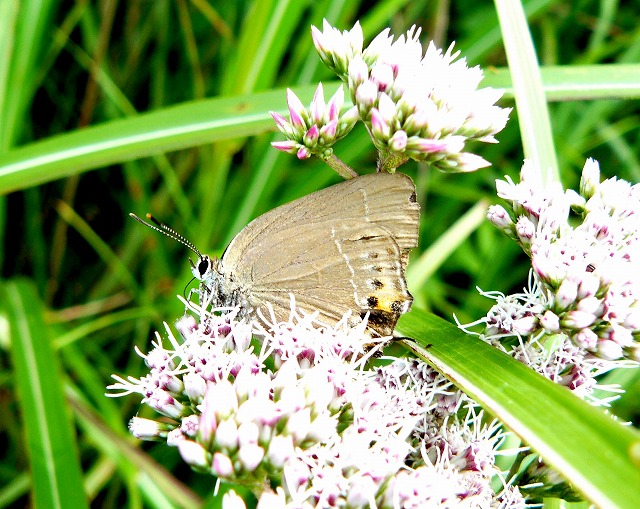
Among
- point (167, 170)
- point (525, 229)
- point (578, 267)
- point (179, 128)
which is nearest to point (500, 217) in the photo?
point (525, 229)

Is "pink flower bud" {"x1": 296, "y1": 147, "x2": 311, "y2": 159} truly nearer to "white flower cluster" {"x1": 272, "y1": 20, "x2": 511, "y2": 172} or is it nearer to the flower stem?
"white flower cluster" {"x1": 272, "y1": 20, "x2": 511, "y2": 172}

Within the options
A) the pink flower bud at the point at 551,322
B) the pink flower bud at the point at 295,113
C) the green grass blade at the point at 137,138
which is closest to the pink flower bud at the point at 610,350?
the pink flower bud at the point at 551,322

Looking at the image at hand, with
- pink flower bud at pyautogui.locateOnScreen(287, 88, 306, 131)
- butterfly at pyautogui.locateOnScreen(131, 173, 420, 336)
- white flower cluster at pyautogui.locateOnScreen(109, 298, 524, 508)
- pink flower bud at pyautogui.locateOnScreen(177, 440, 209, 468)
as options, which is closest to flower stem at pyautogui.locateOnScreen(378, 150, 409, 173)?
butterfly at pyautogui.locateOnScreen(131, 173, 420, 336)

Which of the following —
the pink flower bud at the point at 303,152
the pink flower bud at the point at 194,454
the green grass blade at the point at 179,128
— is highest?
the green grass blade at the point at 179,128

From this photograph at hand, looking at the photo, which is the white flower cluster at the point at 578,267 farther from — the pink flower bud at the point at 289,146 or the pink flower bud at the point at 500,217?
the pink flower bud at the point at 289,146

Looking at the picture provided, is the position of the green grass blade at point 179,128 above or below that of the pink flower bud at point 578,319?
above

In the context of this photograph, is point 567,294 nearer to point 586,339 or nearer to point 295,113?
point 586,339
